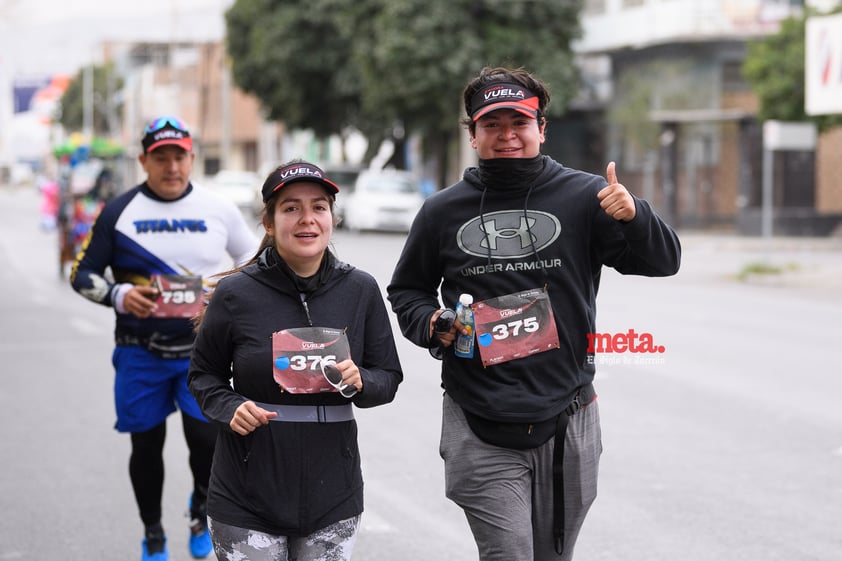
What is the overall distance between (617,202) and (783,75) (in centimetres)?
2710

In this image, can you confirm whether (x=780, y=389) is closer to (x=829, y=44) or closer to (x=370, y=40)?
(x=829, y=44)

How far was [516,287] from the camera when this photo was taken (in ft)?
13.0

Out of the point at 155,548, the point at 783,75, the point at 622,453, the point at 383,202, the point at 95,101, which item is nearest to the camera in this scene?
the point at 155,548

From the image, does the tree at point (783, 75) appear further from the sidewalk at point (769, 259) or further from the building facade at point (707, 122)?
the building facade at point (707, 122)

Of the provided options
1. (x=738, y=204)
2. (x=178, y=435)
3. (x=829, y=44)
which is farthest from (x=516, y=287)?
(x=738, y=204)

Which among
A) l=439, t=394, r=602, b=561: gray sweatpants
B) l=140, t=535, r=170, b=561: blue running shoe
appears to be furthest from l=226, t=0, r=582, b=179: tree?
l=439, t=394, r=602, b=561: gray sweatpants

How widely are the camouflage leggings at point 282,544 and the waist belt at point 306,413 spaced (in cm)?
30

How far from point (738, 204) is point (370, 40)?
472 inches

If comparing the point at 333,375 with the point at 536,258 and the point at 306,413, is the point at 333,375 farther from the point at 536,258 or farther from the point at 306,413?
the point at 536,258

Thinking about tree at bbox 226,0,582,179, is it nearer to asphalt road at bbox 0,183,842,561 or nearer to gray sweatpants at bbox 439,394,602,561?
asphalt road at bbox 0,183,842,561

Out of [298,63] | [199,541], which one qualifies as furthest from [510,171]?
[298,63]

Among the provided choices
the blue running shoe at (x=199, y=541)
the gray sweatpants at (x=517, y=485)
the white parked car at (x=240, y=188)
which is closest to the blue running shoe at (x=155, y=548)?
the blue running shoe at (x=199, y=541)

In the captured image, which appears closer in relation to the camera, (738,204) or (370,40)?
(738,204)

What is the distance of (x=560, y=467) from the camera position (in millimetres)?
3977
